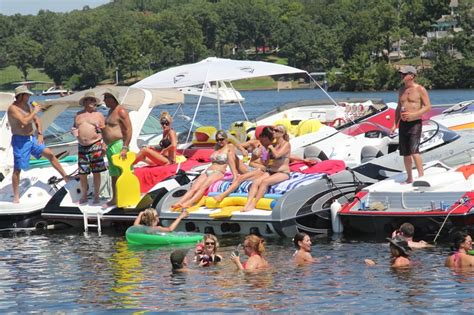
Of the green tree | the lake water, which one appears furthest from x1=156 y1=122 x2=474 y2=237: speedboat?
the green tree

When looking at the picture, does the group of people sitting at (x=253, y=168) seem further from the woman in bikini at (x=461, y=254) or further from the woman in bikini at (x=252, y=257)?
the woman in bikini at (x=461, y=254)

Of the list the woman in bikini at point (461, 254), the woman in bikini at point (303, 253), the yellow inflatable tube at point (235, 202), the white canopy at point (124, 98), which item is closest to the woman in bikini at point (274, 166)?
the yellow inflatable tube at point (235, 202)

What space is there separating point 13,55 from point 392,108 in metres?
140

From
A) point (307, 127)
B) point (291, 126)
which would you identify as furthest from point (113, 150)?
point (291, 126)

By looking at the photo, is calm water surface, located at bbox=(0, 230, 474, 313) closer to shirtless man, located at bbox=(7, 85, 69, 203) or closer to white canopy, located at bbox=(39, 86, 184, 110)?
shirtless man, located at bbox=(7, 85, 69, 203)

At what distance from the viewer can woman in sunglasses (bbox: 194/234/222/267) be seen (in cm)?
1568

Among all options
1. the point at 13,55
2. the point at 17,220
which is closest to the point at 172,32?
the point at 13,55

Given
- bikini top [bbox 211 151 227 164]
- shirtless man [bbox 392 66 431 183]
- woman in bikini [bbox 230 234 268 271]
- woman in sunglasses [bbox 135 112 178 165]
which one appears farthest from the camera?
woman in sunglasses [bbox 135 112 178 165]

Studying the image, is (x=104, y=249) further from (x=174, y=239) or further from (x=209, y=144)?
(x=209, y=144)

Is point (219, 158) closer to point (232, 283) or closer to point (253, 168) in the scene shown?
point (253, 168)

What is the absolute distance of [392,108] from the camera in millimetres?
27969

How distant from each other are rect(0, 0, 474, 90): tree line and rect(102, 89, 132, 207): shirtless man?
9736 centimetres

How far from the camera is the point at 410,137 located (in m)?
18.4

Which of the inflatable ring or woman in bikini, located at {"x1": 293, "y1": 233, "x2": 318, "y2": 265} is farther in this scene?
the inflatable ring
